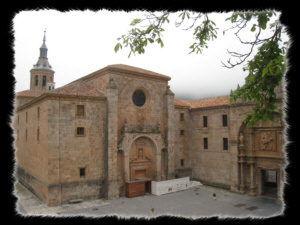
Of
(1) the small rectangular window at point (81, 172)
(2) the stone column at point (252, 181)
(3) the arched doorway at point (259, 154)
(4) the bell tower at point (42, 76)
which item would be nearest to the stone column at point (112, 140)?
(1) the small rectangular window at point (81, 172)

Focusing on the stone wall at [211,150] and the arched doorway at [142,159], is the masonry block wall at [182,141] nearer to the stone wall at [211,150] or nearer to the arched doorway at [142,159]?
the stone wall at [211,150]

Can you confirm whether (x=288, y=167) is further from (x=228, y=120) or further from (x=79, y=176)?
(x=228, y=120)

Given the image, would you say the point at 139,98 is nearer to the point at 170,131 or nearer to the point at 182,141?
the point at 170,131

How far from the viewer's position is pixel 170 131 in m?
28.1

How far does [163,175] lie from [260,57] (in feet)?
76.4

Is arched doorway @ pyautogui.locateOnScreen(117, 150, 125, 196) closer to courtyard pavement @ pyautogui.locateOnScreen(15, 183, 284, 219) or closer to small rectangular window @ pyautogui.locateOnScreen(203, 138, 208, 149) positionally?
courtyard pavement @ pyautogui.locateOnScreen(15, 183, 284, 219)

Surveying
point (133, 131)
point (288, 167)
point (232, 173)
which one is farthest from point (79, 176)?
point (288, 167)

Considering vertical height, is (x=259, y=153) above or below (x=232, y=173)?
above

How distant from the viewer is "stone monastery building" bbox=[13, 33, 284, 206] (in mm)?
21000

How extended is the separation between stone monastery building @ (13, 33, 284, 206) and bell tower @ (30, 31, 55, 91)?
766 inches

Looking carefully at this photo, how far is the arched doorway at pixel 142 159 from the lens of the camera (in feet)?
82.9

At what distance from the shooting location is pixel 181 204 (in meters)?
21.4

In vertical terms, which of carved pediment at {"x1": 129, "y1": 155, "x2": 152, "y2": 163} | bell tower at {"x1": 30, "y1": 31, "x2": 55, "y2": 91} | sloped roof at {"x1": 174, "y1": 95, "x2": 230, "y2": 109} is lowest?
carved pediment at {"x1": 129, "y1": 155, "x2": 152, "y2": 163}

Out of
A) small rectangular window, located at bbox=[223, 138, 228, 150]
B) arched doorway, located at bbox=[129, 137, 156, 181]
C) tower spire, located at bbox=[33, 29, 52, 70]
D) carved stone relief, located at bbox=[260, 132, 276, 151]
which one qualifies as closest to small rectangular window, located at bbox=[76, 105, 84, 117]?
arched doorway, located at bbox=[129, 137, 156, 181]
